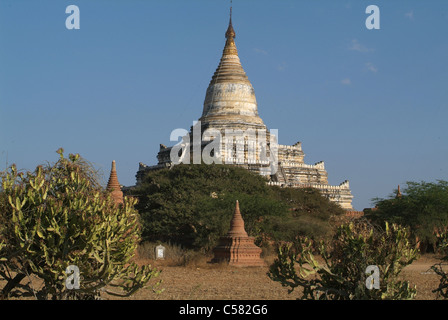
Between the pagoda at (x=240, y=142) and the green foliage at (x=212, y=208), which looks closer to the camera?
the green foliage at (x=212, y=208)

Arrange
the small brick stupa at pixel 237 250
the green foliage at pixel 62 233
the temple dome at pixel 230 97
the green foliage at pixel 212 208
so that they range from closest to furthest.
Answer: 1. the green foliage at pixel 62 233
2. the small brick stupa at pixel 237 250
3. the green foliage at pixel 212 208
4. the temple dome at pixel 230 97

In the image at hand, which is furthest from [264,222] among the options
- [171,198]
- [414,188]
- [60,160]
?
[60,160]

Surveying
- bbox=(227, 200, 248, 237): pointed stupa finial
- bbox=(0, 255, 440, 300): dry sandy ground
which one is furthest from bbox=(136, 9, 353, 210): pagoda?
bbox=(0, 255, 440, 300): dry sandy ground

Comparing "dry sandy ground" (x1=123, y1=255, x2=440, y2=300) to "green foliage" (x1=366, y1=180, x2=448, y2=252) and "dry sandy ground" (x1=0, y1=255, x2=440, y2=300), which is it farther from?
"green foliage" (x1=366, y1=180, x2=448, y2=252)

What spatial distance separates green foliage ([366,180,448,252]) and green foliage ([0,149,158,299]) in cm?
2326

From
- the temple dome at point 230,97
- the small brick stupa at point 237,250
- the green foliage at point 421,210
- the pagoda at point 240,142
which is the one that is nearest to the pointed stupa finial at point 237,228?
the small brick stupa at point 237,250

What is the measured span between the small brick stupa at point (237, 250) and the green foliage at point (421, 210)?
9.66 m

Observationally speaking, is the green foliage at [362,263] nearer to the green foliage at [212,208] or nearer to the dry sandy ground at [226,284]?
the dry sandy ground at [226,284]

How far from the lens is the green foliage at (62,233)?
11.3m

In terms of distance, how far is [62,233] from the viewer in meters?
11.3

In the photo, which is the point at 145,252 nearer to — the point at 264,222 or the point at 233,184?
the point at 264,222
